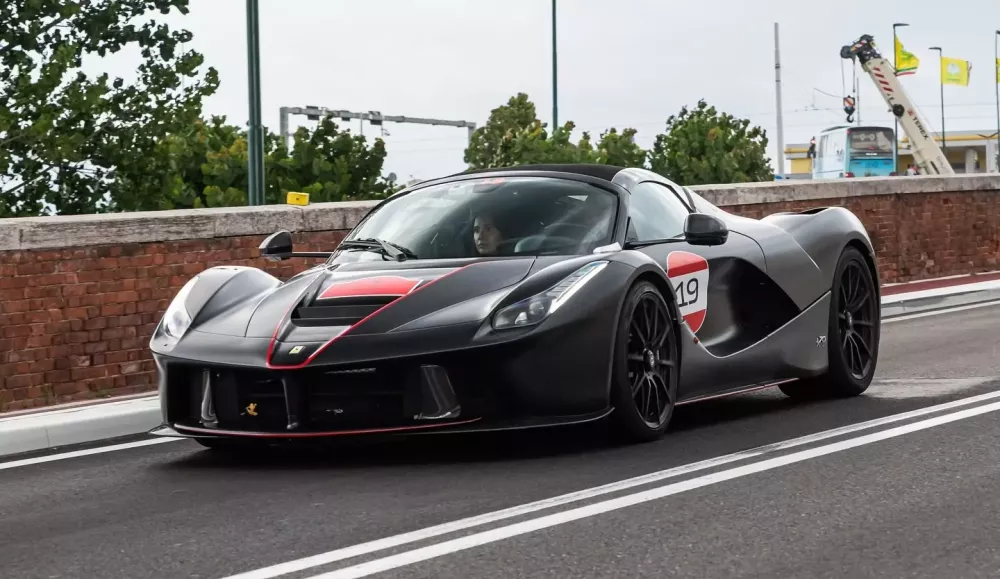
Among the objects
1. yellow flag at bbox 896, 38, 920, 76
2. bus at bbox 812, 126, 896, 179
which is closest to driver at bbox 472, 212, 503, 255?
bus at bbox 812, 126, 896, 179

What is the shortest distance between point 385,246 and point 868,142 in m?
49.4

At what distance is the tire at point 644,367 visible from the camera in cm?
700

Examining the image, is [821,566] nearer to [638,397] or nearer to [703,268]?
[638,397]

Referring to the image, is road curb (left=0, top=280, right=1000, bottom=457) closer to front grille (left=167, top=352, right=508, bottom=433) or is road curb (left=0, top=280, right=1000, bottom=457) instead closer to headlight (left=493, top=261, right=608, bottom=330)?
front grille (left=167, top=352, right=508, bottom=433)

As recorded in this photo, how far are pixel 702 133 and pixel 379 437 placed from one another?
3962 cm

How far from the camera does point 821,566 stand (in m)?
4.69

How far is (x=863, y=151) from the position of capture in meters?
55.0

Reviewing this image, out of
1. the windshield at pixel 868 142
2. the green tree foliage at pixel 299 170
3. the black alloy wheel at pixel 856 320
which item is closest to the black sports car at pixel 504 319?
the black alloy wheel at pixel 856 320

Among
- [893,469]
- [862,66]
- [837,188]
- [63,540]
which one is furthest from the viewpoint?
[862,66]

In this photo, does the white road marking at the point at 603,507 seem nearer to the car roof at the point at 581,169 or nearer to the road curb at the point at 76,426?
the car roof at the point at 581,169

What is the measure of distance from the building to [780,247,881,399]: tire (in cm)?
10171

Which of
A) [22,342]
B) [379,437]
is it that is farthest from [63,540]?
[22,342]

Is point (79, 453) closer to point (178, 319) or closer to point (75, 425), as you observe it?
point (75, 425)

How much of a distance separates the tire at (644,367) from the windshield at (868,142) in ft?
160
